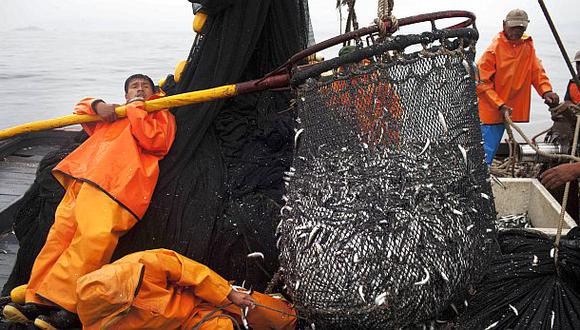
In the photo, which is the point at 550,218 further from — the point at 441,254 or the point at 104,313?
the point at 104,313

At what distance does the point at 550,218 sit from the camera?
161 inches

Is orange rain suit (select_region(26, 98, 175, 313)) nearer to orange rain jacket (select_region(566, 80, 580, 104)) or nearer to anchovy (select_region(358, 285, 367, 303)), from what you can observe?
anchovy (select_region(358, 285, 367, 303))

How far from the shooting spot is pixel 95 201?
8.86 feet

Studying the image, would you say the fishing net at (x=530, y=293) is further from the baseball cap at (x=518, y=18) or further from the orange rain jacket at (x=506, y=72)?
the baseball cap at (x=518, y=18)

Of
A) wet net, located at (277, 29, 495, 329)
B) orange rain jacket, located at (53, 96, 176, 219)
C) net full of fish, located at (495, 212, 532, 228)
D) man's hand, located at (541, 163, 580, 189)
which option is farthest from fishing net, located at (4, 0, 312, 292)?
net full of fish, located at (495, 212, 532, 228)

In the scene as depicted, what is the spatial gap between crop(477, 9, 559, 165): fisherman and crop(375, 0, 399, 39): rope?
3.78 metres

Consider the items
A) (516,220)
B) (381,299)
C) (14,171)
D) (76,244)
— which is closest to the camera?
(381,299)

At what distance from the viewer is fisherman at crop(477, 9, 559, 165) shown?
18.6 feet

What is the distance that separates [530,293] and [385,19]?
3.99 ft

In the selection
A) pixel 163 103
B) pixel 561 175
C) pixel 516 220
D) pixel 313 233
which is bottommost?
pixel 516 220

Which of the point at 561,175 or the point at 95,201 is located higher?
the point at 95,201

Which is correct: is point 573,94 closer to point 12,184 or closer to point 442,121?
point 442,121

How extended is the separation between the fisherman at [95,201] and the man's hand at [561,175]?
6.22 ft

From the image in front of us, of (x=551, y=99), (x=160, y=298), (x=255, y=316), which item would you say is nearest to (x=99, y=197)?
(x=160, y=298)
